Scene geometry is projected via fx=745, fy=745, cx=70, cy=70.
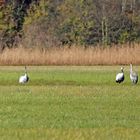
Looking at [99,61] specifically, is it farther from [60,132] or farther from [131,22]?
[60,132]

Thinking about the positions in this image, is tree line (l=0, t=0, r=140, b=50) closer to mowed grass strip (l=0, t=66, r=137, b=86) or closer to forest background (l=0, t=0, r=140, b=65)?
forest background (l=0, t=0, r=140, b=65)

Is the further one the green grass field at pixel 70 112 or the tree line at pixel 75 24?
the tree line at pixel 75 24

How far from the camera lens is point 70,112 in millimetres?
16766

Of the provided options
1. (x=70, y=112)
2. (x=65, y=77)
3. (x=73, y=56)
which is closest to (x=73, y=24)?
(x=73, y=56)

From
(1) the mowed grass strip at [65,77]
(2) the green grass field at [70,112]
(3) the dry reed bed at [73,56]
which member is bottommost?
(3) the dry reed bed at [73,56]

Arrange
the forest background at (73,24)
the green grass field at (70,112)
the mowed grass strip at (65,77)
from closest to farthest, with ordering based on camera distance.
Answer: the green grass field at (70,112) → the mowed grass strip at (65,77) → the forest background at (73,24)

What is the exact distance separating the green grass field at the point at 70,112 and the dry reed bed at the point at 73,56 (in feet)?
34.6

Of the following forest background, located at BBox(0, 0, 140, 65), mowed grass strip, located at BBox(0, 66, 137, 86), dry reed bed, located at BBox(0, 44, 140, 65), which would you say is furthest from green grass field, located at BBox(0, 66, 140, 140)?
forest background, located at BBox(0, 0, 140, 65)

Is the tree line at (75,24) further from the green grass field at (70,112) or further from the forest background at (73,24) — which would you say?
the green grass field at (70,112)

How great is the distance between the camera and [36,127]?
14.0 meters

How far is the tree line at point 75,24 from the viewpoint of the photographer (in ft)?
163

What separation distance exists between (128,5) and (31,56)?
17.0 m

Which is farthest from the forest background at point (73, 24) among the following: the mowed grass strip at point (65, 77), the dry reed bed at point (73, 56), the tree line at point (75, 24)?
the mowed grass strip at point (65, 77)

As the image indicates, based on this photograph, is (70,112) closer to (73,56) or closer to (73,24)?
(73,56)
